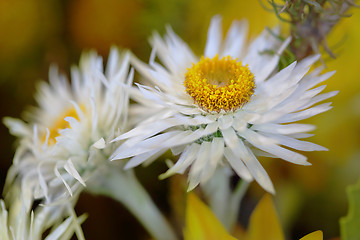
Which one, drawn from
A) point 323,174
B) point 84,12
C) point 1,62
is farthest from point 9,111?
point 323,174

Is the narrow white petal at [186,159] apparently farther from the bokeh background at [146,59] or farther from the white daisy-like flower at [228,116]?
the bokeh background at [146,59]

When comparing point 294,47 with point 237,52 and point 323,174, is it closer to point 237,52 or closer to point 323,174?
point 237,52

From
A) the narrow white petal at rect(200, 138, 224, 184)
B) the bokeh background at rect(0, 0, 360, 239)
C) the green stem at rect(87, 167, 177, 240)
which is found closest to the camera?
the narrow white petal at rect(200, 138, 224, 184)

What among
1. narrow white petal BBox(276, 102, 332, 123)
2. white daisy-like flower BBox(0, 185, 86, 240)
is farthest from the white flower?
narrow white petal BBox(276, 102, 332, 123)

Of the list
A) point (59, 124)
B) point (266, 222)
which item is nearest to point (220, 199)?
point (266, 222)

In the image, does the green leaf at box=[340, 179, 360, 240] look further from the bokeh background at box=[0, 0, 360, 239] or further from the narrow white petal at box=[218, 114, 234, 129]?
the bokeh background at box=[0, 0, 360, 239]

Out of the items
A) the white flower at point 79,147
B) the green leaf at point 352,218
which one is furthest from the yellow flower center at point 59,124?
the green leaf at point 352,218
